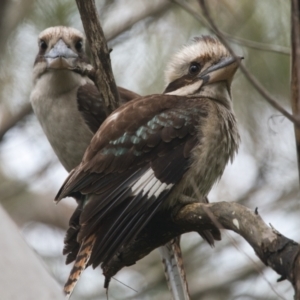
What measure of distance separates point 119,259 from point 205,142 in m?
0.67

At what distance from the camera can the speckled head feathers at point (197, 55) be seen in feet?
14.0

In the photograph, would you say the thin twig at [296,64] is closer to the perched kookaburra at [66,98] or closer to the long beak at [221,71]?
the long beak at [221,71]

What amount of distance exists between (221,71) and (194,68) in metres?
0.25

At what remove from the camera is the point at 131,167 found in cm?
368

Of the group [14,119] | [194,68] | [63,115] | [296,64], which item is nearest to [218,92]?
[194,68]

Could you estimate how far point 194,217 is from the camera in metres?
3.35

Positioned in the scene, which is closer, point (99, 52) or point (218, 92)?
point (99, 52)

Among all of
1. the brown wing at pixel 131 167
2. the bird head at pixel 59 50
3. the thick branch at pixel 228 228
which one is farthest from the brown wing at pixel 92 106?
the thick branch at pixel 228 228

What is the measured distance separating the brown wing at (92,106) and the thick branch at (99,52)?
681 mm

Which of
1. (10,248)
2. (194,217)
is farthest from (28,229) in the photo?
(10,248)

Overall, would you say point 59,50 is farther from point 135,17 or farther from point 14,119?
point 135,17

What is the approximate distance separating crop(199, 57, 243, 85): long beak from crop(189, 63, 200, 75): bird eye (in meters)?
0.10

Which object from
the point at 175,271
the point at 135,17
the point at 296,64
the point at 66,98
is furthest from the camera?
the point at 135,17

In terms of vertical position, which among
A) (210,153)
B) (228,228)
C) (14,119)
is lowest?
(228,228)
